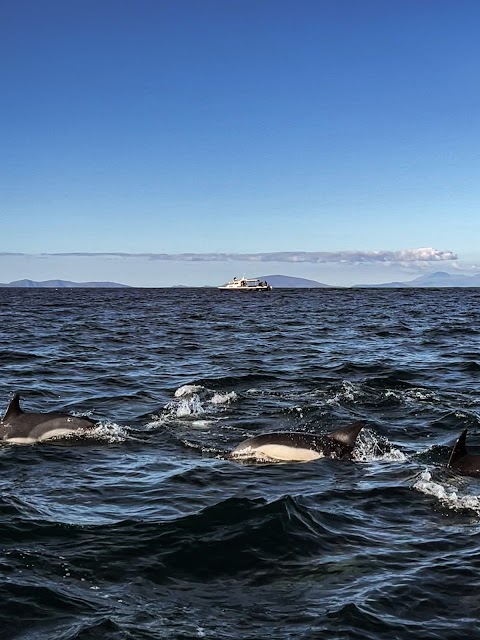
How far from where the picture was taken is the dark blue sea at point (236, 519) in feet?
24.8

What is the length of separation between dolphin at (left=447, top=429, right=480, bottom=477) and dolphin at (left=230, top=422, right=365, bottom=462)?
1966 millimetres

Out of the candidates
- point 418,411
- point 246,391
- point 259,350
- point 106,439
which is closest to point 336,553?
point 106,439

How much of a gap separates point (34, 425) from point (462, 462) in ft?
29.6

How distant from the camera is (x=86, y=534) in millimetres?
9820

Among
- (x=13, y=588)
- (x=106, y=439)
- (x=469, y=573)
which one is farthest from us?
(x=106, y=439)

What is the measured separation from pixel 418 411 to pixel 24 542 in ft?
41.6

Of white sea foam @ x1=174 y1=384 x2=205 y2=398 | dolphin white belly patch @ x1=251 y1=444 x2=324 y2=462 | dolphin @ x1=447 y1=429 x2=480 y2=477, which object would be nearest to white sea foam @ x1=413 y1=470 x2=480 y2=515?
dolphin @ x1=447 y1=429 x2=480 y2=477

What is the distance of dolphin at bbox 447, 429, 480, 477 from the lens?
12710 millimetres

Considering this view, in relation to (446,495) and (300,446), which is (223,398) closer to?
(300,446)

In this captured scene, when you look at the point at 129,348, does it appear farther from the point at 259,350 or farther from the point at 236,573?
the point at 236,573

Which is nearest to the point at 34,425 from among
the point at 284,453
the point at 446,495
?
the point at 284,453

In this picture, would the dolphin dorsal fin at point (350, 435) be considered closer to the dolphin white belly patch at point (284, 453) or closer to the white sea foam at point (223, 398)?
the dolphin white belly patch at point (284, 453)

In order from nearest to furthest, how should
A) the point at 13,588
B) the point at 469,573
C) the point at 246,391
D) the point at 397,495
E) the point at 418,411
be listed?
the point at 13,588 < the point at 469,573 < the point at 397,495 < the point at 418,411 < the point at 246,391

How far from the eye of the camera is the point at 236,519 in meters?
10.6
